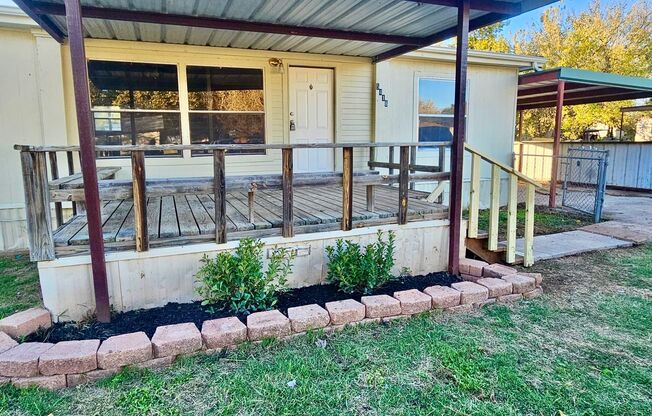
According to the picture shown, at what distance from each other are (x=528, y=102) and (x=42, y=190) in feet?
39.7

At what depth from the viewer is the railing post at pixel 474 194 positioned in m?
4.12

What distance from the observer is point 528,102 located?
38.2 feet

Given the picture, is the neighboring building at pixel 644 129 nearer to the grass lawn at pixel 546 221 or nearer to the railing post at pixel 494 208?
the grass lawn at pixel 546 221

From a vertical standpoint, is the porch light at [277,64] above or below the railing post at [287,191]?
above

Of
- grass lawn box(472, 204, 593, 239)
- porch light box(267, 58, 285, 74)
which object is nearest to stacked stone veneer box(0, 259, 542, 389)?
grass lawn box(472, 204, 593, 239)

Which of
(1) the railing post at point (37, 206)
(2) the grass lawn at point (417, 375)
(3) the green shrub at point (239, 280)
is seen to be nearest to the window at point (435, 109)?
(2) the grass lawn at point (417, 375)

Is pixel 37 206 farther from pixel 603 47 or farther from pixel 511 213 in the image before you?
pixel 603 47

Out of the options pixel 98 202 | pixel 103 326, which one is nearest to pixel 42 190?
pixel 98 202

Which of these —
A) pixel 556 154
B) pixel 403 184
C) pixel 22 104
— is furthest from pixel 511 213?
pixel 22 104

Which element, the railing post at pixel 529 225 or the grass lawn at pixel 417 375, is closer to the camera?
the grass lawn at pixel 417 375

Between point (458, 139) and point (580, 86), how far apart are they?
259 inches

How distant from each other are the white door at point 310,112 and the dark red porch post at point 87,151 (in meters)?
3.82

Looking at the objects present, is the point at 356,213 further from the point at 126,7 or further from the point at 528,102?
the point at 528,102

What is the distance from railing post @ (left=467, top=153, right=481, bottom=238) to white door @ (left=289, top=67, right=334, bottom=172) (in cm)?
291
